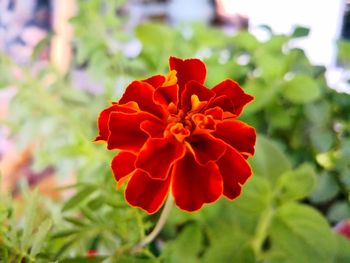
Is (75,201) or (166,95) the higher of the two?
(166,95)

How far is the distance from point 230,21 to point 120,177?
103 centimetres

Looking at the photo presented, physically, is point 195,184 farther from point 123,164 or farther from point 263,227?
point 263,227

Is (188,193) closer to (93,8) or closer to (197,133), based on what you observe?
(197,133)

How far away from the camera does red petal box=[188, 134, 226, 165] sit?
20 centimetres

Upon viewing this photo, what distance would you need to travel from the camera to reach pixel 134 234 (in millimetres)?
304

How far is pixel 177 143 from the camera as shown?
0.21 metres

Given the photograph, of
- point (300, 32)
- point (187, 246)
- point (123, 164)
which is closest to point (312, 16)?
point (300, 32)

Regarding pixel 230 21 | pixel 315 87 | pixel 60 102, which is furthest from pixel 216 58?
pixel 230 21

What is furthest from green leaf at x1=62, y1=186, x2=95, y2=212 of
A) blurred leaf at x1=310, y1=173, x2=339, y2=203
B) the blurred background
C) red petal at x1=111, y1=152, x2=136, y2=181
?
blurred leaf at x1=310, y1=173, x2=339, y2=203

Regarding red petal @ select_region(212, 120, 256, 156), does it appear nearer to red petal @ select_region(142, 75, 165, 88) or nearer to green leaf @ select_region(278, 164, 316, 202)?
red petal @ select_region(142, 75, 165, 88)

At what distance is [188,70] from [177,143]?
0.04m

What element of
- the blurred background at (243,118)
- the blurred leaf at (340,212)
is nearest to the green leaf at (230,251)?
the blurred background at (243,118)

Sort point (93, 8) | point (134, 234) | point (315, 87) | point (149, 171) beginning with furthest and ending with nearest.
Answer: point (93, 8)
point (315, 87)
point (134, 234)
point (149, 171)

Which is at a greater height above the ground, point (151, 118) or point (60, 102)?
point (151, 118)
